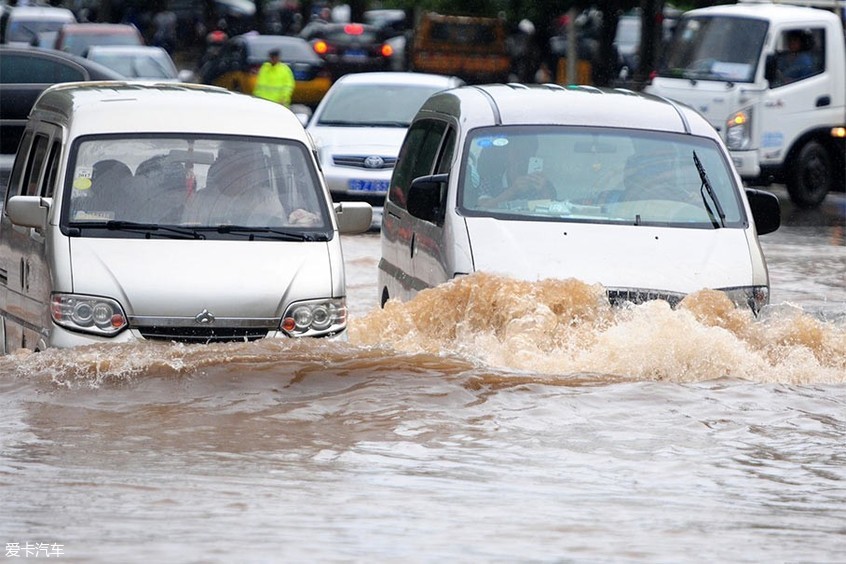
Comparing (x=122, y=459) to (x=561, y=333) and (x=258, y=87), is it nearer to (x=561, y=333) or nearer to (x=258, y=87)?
(x=561, y=333)

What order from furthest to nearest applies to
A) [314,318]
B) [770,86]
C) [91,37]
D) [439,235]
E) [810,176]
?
[91,37] → [810,176] → [770,86] → [439,235] → [314,318]

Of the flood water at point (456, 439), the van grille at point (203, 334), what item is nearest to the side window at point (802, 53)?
the flood water at point (456, 439)

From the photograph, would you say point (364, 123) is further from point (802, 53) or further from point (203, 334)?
point (203, 334)

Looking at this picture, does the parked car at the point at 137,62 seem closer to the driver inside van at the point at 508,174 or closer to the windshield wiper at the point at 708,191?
the driver inside van at the point at 508,174

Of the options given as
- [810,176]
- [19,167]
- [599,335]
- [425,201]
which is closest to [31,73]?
[810,176]

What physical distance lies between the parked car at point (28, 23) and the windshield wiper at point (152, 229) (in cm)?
3243

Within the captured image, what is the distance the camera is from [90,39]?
116 feet

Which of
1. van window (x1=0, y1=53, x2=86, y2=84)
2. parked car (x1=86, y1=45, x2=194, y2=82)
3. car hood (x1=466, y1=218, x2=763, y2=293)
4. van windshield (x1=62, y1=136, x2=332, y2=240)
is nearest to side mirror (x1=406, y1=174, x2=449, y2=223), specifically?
car hood (x1=466, y1=218, x2=763, y2=293)

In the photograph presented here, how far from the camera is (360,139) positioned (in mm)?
18828

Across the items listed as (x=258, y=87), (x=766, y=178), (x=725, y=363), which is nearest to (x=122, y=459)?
(x=725, y=363)

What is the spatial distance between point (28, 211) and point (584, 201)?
3.02 meters

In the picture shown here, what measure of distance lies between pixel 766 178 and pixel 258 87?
977 cm

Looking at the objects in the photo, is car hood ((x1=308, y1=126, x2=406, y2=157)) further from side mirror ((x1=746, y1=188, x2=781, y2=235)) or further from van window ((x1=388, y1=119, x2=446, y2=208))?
side mirror ((x1=746, y1=188, x2=781, y2=235))

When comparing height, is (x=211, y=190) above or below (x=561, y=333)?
above
